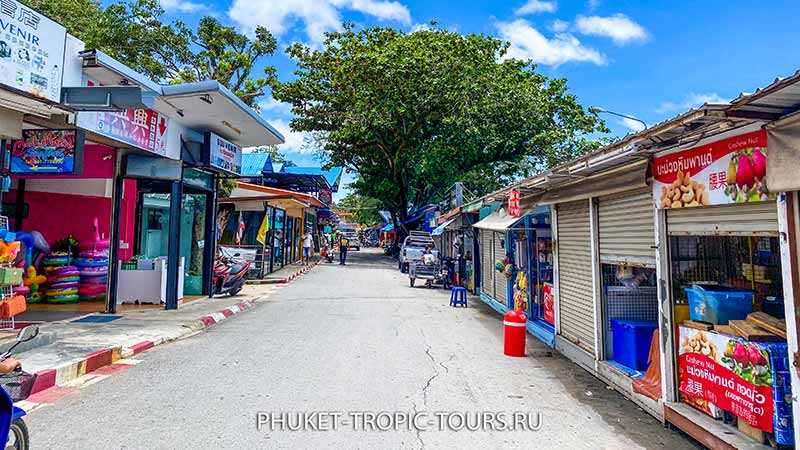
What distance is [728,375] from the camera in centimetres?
375

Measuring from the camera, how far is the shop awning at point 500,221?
8.80 m

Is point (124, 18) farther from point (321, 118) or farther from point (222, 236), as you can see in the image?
point (222, 236)

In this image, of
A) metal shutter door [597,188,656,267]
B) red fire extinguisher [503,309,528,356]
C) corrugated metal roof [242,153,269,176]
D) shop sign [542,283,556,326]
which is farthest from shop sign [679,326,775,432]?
corrugated metal roof [242,153,269,176]

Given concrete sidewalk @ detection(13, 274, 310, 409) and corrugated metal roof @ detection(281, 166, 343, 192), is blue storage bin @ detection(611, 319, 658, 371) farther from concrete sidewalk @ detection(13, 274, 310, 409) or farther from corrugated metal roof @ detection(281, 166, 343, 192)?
corrugated metal roof @ detection(281, 166, 343, 192)

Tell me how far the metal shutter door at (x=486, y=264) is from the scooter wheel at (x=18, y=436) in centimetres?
1072

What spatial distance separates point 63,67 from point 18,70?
94 centimetres

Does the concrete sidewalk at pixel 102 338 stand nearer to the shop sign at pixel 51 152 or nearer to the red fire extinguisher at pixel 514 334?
the shop sign at pixel 51 152

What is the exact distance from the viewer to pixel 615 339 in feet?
19.2

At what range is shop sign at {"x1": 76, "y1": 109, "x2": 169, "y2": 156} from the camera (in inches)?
309

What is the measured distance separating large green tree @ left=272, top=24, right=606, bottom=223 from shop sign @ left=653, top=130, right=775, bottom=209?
20.4m

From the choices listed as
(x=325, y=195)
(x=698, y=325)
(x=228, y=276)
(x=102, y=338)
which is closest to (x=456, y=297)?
(x=228, y=276)

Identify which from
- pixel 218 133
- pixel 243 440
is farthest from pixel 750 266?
pixel 218 133

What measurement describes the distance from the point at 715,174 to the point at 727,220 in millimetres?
412

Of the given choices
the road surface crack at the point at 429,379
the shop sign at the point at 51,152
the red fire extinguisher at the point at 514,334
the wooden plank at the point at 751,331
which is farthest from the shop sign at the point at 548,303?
the shop sign at the point at 51,152
